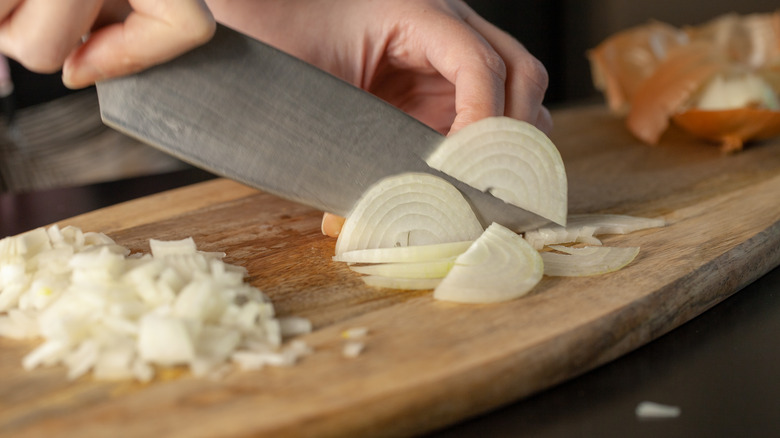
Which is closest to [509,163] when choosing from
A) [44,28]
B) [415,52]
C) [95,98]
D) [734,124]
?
[415,52]

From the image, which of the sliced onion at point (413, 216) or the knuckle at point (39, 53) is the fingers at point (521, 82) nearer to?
the sliced onion at point (413, 216)

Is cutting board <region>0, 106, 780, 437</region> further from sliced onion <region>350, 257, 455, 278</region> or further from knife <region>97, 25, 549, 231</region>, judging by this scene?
knife <region>97, 25, 549, 231</region>

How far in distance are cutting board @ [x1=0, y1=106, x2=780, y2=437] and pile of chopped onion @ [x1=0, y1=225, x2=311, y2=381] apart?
0.07 feet

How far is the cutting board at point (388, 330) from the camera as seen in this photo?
70 cm

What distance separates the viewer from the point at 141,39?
2.97 feet

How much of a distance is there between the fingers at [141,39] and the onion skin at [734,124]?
1.29 m

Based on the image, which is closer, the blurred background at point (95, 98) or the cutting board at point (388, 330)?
the cutting board at point (388, 330)

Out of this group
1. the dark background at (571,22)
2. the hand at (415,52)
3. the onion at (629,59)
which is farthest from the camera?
the dark background at (571,22)

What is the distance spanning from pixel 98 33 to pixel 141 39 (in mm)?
68

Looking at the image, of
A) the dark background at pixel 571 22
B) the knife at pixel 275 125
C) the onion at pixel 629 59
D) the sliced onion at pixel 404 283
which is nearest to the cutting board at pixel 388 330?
the sliced onion at pixel 404 283

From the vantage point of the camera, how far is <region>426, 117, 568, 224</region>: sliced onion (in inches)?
40.4

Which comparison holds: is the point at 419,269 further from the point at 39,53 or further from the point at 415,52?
the point at 39,53

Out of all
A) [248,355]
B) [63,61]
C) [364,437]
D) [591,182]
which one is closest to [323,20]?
[63,61]

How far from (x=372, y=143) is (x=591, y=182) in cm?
64
